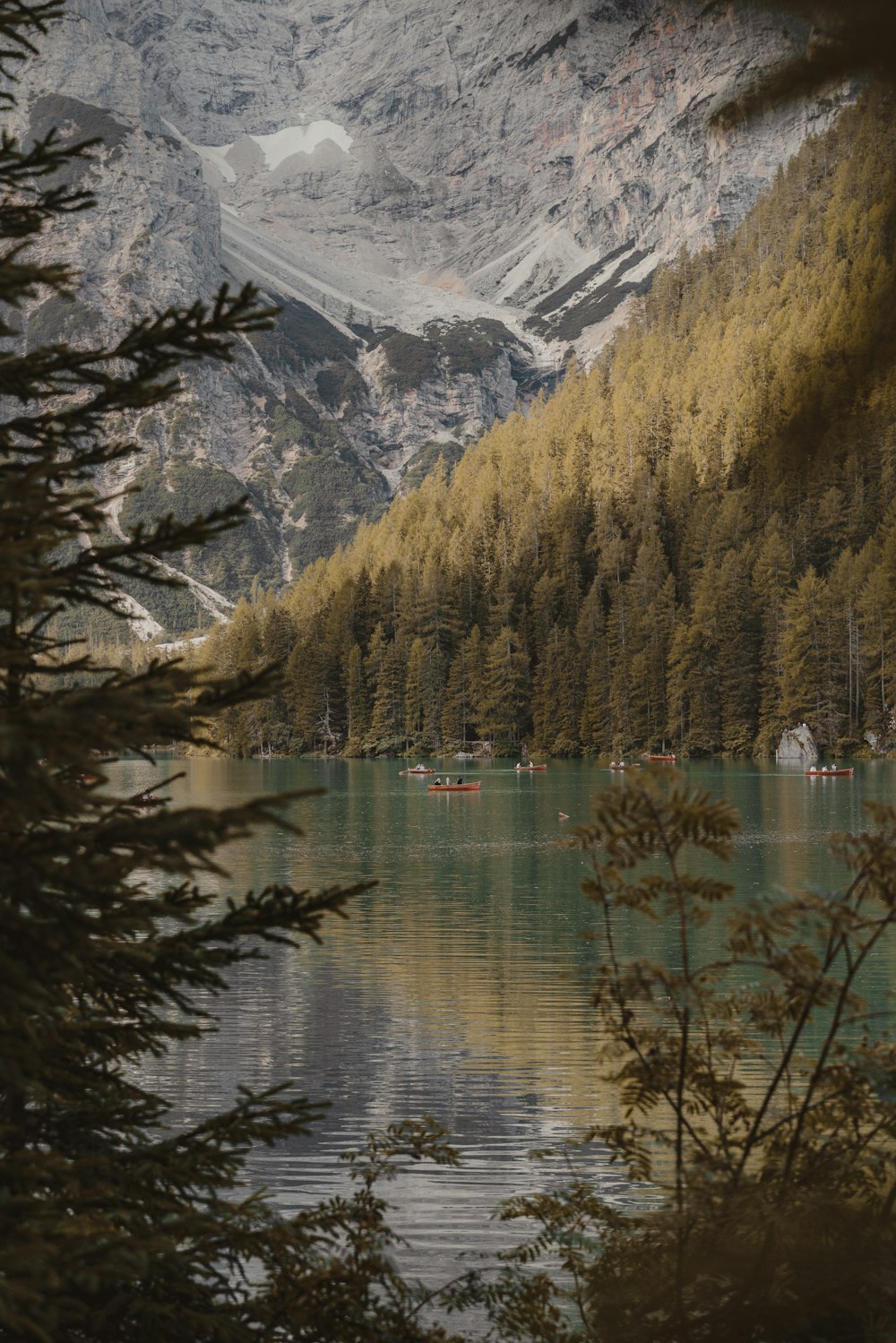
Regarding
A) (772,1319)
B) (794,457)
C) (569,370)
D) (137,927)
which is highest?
(569,370)

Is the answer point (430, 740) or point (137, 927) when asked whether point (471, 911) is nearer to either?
point (137, 927)

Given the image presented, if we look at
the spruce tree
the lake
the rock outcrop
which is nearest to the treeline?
the rock outcrop

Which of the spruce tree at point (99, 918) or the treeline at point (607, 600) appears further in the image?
the treeline at point (607, 600)

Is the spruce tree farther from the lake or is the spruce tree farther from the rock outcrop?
the rock outcrop

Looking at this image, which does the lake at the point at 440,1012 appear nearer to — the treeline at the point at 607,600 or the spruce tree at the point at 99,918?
the spruce tree at the point at 99,918

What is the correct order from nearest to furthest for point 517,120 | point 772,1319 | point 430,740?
point 772,1319 → point 517,120 → point 430,740

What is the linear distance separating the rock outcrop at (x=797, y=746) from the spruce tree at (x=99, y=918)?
241ft

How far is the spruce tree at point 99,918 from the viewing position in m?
2.91

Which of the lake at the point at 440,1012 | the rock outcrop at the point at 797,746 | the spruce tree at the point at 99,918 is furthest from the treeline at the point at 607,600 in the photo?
the spruce tree at the point at 99,918

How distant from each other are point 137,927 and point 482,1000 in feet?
47.9

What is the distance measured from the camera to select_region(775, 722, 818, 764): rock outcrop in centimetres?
7581

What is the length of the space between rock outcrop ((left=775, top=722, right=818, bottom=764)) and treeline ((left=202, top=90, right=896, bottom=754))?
1.21m

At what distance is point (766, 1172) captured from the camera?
4.66 metres

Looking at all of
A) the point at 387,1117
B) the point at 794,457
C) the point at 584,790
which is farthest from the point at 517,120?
the point at 584,790
